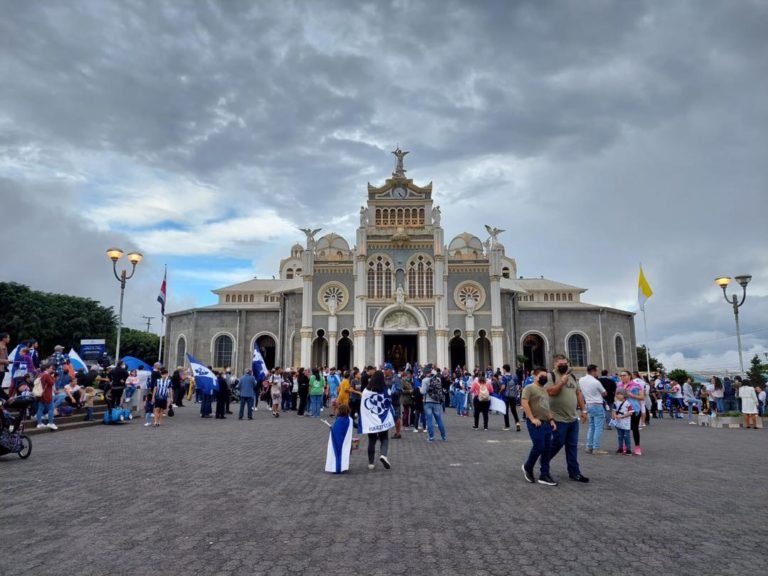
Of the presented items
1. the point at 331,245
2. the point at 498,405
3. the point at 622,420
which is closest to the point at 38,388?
the point at 498,405

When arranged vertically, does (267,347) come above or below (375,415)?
above

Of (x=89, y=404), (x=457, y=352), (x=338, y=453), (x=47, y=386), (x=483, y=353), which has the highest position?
(x=457, y=352)

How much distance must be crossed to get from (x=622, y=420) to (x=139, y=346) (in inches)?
2621

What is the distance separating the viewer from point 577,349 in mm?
44688

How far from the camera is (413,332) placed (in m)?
40.1

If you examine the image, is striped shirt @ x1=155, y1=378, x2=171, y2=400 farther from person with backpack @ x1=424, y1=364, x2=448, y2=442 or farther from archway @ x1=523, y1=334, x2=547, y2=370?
archway @ x1=523, y1=334, x2=547, y2=370

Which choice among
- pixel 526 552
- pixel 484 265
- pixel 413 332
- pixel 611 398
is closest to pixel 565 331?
pixel 484 265

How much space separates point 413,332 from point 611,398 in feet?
87.4

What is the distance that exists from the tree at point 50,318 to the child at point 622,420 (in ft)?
160

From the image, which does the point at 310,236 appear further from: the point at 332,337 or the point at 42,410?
the point at 42,410

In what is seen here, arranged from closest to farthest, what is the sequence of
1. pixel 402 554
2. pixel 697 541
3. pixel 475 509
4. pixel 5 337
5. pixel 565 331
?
Answer: pixel 402 554
pixel 697 541
pixel 475 509
pixel 5 337
pixel 565 331

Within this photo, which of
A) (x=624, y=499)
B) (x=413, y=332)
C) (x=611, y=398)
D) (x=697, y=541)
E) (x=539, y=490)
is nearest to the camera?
(x=697, y=541)

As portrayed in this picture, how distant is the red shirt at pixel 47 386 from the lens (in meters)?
13.4

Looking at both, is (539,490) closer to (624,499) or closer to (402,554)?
(624,499)
